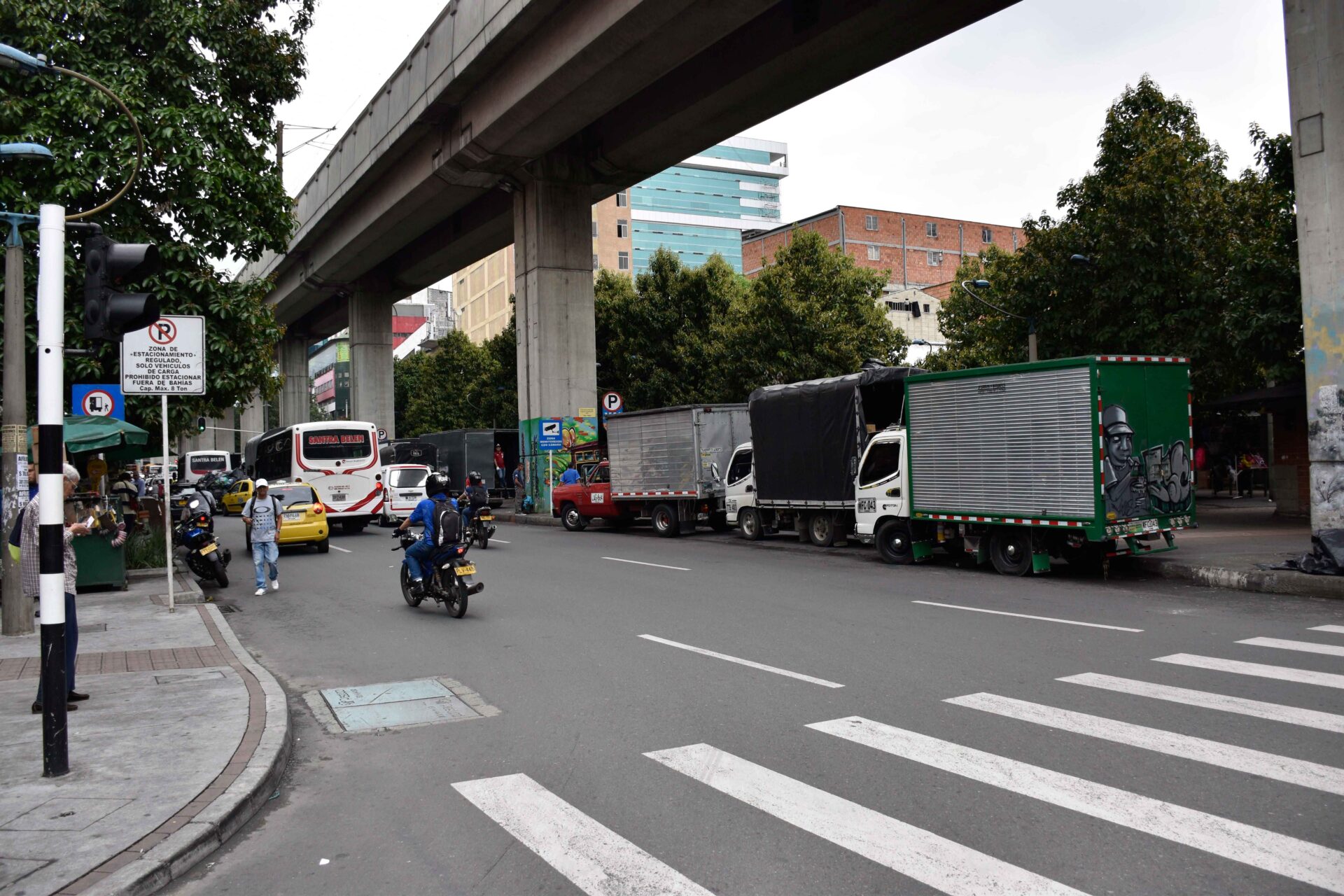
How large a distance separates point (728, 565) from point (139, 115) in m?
11.5

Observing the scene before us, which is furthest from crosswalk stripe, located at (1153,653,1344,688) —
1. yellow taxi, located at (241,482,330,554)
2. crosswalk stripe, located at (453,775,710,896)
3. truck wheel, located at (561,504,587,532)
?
truck wheel, located at (561,504,587,532)

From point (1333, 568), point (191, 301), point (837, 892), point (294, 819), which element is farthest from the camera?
point (191, 301)

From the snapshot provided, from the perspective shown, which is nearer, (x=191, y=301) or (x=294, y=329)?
(x=191, y=301)

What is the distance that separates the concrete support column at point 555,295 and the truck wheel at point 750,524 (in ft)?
33.6

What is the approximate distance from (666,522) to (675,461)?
5.08 feet

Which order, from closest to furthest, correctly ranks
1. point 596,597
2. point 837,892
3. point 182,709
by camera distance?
point 837,892, point 182,709, point 596,597

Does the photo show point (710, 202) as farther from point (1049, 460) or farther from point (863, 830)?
point (863, 830)

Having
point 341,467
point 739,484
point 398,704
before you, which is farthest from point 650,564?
point 341,467

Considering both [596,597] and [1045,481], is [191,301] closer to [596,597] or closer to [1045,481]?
[596,597]

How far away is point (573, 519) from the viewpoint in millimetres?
28078

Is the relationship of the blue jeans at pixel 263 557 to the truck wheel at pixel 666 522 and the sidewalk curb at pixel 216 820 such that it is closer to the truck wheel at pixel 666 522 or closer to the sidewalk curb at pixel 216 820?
the sidewalk curb at pixel 216 820

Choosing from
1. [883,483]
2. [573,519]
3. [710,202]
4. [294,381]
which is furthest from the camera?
[710,202]

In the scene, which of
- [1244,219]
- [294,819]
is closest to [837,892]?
[294,819]

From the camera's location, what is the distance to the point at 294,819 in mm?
5219
